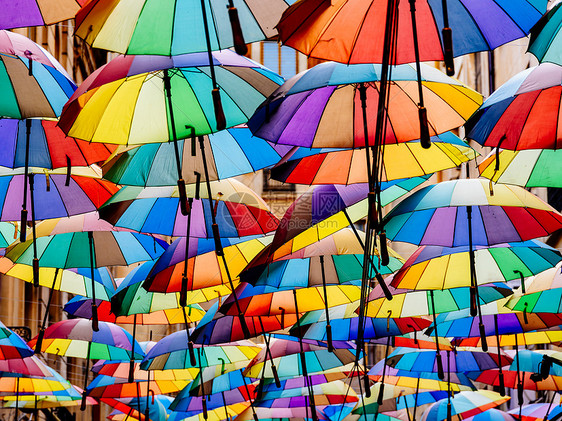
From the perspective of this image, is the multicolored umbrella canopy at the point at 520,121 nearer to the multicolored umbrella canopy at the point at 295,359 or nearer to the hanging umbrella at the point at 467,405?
the multicolored umbrella canopy at the point at 295,359

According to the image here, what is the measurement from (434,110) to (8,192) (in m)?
4.29

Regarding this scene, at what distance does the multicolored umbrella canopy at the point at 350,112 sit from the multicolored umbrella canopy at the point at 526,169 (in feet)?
3.39

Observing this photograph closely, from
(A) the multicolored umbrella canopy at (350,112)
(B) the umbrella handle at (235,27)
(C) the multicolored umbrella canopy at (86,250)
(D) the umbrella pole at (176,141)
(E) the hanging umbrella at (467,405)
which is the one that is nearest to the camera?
(B) the umbrella handle at (235,27)

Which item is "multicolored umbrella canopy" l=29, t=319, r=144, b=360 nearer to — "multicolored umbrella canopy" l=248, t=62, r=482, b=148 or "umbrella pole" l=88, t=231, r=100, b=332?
"umbrella pole" l=88, t=231, r=100, b=332

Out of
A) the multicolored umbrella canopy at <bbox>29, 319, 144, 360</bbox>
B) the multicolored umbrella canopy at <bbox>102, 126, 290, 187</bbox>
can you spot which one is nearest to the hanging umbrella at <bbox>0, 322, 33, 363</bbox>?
the multicolored umbrella canopy at <bbox>29, 319, 144, 360</bbox>

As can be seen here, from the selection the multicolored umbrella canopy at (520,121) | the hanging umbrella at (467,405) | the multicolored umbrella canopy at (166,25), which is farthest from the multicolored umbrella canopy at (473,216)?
the hanging umbrella at (467,405)

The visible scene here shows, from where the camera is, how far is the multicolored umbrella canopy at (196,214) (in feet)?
27.5

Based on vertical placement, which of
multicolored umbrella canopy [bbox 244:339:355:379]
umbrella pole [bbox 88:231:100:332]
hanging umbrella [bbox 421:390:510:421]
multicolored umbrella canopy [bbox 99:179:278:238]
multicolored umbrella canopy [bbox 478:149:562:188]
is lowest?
hanging umbrella [bbox 421:390:510:421]

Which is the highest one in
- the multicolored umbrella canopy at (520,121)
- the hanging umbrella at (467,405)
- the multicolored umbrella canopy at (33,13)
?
the multicolored umbrella canopy at (33,13)

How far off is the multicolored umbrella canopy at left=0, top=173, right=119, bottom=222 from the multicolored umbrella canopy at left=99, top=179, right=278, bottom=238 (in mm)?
239

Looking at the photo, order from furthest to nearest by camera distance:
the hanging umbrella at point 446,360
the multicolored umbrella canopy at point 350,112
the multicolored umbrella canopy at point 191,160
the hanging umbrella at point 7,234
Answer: the hanging umbrella at point 446,360, the hanging umbrella at point 7,234, the multicolored umbrella canopy at point 191,160, the multicolored umbrella canopy at point 350,112

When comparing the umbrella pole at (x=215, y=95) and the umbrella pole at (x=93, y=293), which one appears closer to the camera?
the umbrella pole at (x=215, y=95)

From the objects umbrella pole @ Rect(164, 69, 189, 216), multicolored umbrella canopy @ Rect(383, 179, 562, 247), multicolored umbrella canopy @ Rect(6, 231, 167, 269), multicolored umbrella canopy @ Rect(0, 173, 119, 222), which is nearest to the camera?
umbrella pole @ Rect(164, 69, 189, 216)

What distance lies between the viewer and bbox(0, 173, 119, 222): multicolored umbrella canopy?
8.15 metres
